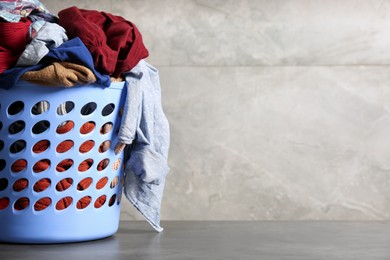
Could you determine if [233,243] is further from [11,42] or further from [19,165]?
[11,42]

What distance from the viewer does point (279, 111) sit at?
6.43 feet

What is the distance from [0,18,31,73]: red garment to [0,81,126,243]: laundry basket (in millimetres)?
51

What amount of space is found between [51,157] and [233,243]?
1.32 ft

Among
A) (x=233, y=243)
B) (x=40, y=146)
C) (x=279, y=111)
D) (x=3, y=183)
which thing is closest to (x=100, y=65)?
(x=40, y=146)

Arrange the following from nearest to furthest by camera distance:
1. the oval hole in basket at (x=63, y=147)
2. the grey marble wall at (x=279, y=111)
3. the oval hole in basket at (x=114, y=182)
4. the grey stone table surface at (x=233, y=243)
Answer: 1. the grey stone table surface at (x=233, y=243)
2. the oval hole in basket at (x=63, y=147)
3. the oval hole in basket at (x=114, y=182)
4. the grey marble wall at (x=279, y=111)

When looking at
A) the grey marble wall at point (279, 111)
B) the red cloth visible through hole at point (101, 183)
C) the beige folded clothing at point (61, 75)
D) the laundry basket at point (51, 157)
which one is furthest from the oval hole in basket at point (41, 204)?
the grey marble wall at point (279, 111)

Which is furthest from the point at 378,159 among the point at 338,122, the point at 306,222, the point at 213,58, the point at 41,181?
the point at 41,181

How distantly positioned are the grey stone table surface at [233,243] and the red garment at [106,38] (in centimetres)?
35

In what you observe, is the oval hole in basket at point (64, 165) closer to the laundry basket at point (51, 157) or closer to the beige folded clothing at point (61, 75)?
the laundry basket at point (51, 157)

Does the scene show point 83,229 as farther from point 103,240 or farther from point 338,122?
point 338,122

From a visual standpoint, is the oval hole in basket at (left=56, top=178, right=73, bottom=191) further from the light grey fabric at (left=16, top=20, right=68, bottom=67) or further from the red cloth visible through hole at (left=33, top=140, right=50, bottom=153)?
the light grey fabric at (left=16, top=20, right=68, bottom=67)

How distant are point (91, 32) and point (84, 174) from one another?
278 mm

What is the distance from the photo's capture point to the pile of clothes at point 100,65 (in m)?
1.36

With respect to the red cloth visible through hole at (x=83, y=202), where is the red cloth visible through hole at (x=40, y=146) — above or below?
above
